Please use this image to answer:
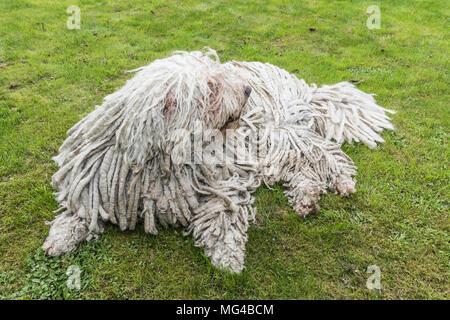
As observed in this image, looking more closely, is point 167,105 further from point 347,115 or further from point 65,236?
point 347,115

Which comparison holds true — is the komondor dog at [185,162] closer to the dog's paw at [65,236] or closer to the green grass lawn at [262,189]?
the dog's paw at [65,236]

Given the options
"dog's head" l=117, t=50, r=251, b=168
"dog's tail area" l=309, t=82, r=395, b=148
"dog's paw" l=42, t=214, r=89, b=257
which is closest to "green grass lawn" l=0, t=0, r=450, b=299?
"dog's paw" l=42, t=214, r=89, b=257

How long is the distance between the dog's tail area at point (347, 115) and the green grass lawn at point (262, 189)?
19 centimetres

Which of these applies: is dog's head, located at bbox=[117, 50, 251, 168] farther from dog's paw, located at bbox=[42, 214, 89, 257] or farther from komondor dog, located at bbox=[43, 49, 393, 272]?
dog's paw, located at bbox=[42, 214, 89, 257]

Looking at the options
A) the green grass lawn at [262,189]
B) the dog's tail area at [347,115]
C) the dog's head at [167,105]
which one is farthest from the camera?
Answer: the dog's tail area at [347,115]

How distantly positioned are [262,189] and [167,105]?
141cm

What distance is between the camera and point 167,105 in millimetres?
2396

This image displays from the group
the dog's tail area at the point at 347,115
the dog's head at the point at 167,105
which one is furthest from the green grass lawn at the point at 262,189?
the dog's head at the point at 167,105

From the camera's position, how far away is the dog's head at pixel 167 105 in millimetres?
2377

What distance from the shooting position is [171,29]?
22.3 ft

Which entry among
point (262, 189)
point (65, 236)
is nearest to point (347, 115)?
point (262, 189)
